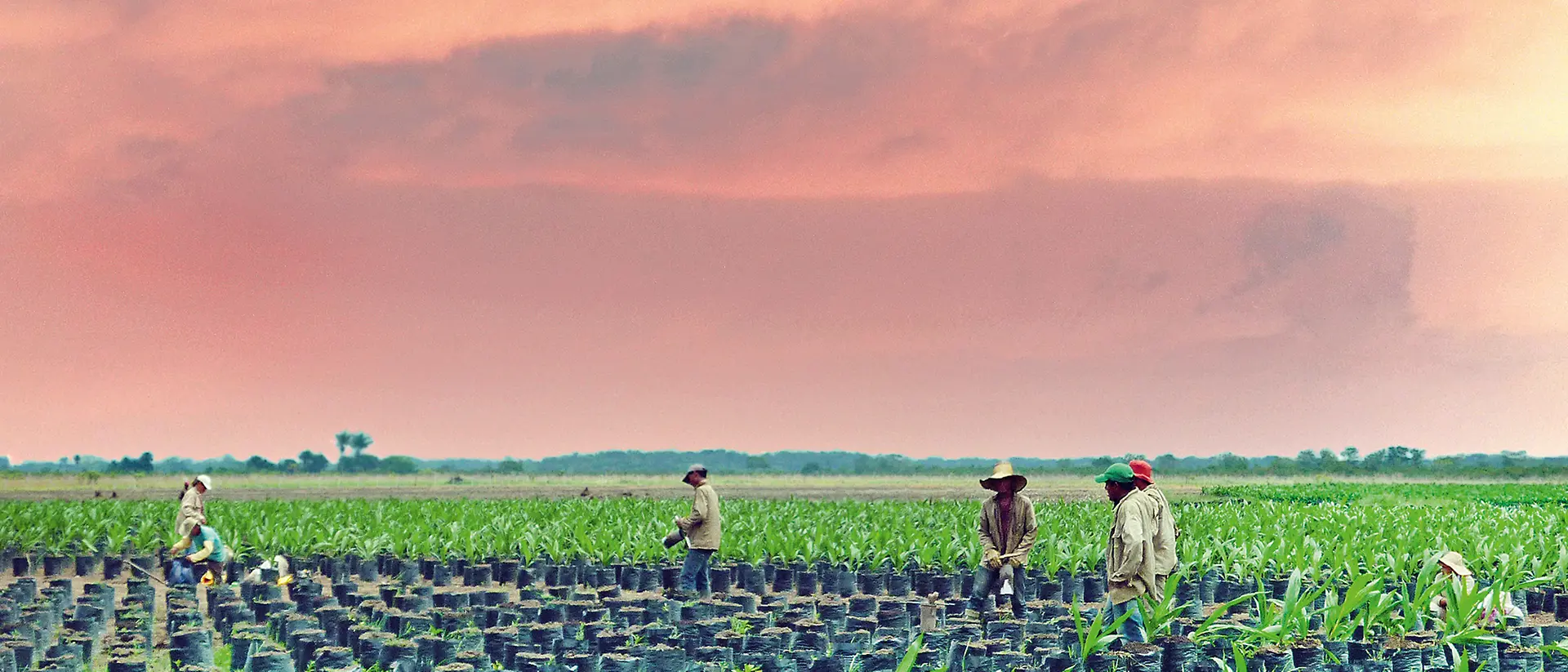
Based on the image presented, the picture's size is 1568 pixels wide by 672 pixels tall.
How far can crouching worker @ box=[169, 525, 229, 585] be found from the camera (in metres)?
15.9

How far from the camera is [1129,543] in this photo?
9.34 m

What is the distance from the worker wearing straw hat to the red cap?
8.05 ft

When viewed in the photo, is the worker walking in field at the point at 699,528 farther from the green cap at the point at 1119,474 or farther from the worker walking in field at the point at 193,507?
the green cap at the point at 1119,474

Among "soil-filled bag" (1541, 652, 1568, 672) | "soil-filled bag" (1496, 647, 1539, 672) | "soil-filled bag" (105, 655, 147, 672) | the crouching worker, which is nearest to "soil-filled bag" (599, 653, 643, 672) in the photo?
"soil-filled bag" (105, 655, 147, 672)

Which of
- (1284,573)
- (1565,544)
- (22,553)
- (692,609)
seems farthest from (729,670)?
(22,553)

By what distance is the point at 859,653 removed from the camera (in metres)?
9.97

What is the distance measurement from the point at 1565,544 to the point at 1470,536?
5.96 feet

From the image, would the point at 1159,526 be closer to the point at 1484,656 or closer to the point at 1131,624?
the point at 1131,624

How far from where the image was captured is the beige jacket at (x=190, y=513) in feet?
51.7

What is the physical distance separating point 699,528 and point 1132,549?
6.19m

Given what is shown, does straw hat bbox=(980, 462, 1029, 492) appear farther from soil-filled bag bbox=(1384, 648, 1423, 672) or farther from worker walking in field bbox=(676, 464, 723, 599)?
worker walking in field bbox=(676, 464, 723, 599)

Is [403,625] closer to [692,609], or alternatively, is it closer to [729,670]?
[692,609]

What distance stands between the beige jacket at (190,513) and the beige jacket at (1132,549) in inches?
420

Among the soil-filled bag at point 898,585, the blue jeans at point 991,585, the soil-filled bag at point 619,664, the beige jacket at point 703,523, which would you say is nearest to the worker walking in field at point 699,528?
the beige jacket at point 703,523
